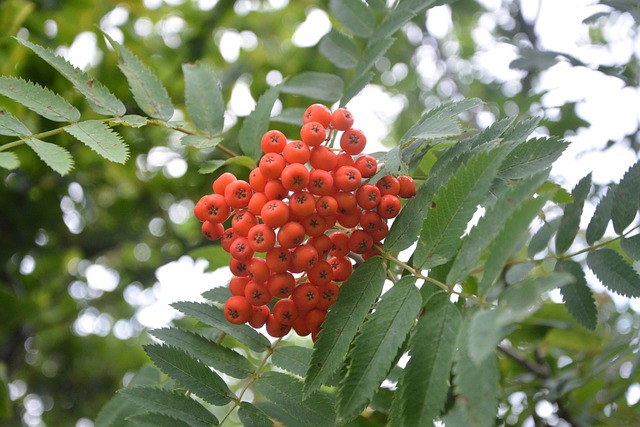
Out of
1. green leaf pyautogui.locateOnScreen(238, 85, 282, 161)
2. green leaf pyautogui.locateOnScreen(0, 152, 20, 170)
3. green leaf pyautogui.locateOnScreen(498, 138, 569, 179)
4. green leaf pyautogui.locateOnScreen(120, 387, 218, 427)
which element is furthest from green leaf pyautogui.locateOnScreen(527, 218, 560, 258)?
green leaf pyautogui.locateOnScreen(0, 152, 20, 170)

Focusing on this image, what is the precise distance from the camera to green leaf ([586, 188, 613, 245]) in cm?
117

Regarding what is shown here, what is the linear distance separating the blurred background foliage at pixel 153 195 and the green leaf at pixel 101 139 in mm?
656

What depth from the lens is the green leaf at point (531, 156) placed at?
1.01 meters

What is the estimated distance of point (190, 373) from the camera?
1050 millimetres

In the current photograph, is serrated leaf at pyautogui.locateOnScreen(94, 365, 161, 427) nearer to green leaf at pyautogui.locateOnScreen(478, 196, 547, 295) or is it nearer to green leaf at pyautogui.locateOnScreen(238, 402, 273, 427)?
green leaf at pyautogui.locateOnScreen(238, 402, 273, 427)

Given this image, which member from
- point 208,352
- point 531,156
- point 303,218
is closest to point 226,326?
point 208,352

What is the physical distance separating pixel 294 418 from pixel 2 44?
1523mm

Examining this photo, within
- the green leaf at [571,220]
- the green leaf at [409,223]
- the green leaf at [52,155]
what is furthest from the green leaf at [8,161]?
the green leaf at [571,220]

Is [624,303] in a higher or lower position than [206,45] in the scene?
lower

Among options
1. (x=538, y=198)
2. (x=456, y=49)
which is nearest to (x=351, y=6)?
(x=538, y=198)

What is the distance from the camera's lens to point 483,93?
8.39 feet

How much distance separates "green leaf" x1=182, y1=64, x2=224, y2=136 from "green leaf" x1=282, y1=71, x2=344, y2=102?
214mm

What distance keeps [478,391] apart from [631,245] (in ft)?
1.99

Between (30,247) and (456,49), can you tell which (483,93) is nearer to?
(456,49)
